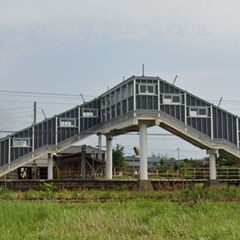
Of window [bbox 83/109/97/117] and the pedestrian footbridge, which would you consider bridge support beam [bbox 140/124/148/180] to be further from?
window [bbox 83/109/97/117]

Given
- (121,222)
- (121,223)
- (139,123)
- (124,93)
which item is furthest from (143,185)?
(121,223)

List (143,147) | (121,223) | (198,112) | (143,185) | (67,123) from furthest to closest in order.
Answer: (67,123), (198,112), (143,147), (143,185), (121,223)

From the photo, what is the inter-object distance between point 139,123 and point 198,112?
4.73m

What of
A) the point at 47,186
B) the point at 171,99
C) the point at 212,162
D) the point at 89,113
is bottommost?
the point at 47,186

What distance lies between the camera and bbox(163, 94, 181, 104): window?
110 feet

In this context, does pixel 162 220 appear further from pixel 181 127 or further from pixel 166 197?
pixel 181 127

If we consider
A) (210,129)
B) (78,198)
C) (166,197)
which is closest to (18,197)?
(78,198)

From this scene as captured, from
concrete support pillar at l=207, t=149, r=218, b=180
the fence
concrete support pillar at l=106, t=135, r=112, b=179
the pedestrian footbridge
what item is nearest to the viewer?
the pedestrian footbridge

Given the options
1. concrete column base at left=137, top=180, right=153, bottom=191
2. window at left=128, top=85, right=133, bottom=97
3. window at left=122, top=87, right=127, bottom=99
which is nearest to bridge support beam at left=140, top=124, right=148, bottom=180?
concrete column base at left=137, top=180, right=153, bottom=191

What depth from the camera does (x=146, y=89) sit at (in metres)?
33.1

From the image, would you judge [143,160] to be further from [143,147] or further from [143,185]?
[143,185]

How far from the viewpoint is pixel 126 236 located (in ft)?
35.5

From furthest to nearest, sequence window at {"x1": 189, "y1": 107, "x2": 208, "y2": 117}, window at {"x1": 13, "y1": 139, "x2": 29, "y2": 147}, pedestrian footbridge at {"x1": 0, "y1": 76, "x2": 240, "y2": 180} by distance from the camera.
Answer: window at {"x1": 13, "y1": 139, "x2": 29, "y2": 147}
window at {"x1": 189, "y1": 107, "x2": 208, "y2": 117}
pedestrian footbridge at {"x1": 0, "y1": 76, "x2": 240, "y2": 180}

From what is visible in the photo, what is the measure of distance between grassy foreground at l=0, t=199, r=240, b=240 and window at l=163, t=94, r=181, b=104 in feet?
58.9
